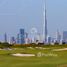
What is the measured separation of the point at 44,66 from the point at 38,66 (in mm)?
398

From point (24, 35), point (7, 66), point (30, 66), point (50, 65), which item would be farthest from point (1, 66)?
point (24, 35)

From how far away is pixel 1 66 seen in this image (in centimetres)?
2041

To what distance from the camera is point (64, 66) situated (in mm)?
20203

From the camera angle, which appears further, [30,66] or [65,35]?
[65,35]

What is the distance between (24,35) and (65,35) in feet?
53.8

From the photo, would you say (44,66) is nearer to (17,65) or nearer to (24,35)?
(17,65)

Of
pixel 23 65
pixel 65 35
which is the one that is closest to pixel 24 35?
pixel 65 35

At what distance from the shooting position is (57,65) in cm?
2078

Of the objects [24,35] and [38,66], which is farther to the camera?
[24,35]

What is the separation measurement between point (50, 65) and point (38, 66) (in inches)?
34.5

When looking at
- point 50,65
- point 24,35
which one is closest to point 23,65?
point 50,65

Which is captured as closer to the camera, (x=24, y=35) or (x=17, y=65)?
(x=17, y=65)

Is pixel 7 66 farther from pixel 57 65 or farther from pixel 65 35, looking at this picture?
pixel 65 35

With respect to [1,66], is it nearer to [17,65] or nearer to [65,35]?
[17,65]
